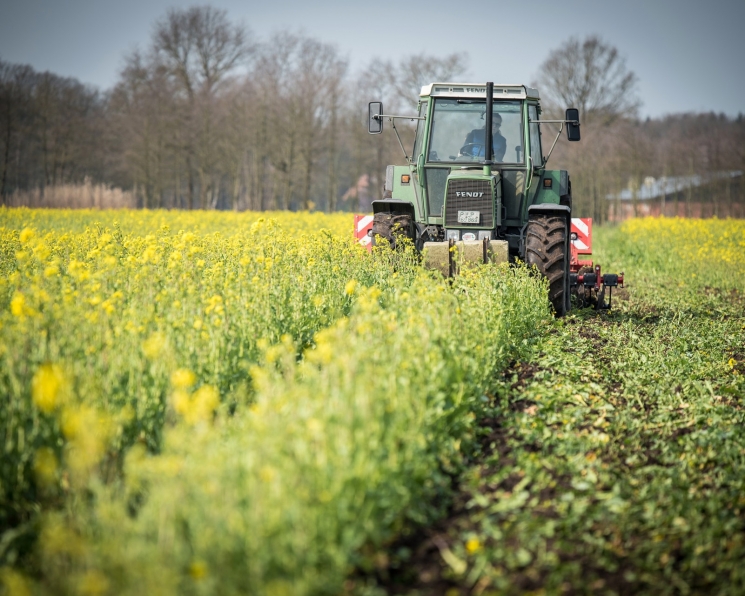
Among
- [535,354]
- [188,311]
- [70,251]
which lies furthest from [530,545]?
[70,251]

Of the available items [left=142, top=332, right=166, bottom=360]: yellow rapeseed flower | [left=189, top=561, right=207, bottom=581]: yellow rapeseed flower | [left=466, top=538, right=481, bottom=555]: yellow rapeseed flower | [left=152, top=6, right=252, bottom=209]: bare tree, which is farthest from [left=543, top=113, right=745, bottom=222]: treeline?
[left=189, top=561, right=207, bottom=581]: yellow rapeseed flower

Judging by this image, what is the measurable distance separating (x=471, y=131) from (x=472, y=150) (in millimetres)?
257

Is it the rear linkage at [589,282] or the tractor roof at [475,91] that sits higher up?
the tractor roof at [475,91]

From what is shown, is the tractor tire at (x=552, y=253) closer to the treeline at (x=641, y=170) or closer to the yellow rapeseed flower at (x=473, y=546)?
the yellow rapeseed flower at (x=473, y=546)

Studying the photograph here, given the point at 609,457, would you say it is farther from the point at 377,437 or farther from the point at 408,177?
the point at 408,177

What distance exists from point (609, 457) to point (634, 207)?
37066mm

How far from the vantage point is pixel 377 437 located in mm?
3580

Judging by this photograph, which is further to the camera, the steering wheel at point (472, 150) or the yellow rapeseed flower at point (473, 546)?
the steering wheel at point (472, 150)

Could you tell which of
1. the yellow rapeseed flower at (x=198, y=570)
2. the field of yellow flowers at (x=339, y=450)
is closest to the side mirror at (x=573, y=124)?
the field of yellow flowers at (x=339, y=450)

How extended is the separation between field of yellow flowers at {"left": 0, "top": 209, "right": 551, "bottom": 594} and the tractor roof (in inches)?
162

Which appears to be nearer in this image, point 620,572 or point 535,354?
point 620,572

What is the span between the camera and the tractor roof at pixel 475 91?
9.84 m

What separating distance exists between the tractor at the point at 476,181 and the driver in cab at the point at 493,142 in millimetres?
13

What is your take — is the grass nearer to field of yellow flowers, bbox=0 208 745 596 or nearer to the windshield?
field of yellow flowers, bbox=0 208 745 596
